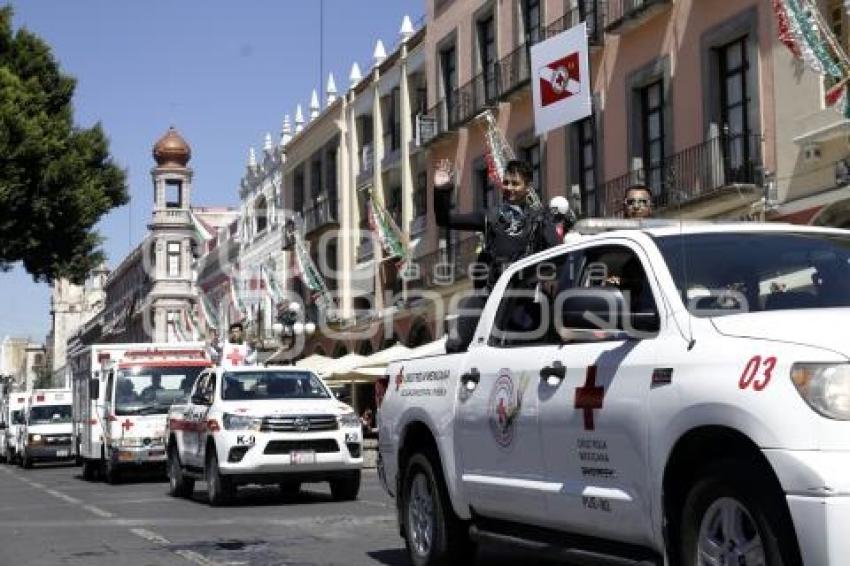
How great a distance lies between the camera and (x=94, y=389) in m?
24.1

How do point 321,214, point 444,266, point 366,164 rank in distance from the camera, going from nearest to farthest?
1. point 444,266
2. point 366,164
3. point 321,214

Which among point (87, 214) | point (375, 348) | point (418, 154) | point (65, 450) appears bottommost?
point (65, 450)

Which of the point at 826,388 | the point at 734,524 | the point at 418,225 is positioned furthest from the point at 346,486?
the point at 418,225

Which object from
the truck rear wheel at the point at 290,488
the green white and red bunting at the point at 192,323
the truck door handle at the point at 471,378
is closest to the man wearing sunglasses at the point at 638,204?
the truck door handle at the point at 471,378

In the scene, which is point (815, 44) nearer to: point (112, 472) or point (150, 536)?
point (150, 536)

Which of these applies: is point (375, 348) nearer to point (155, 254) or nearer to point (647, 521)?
point (647, 521)

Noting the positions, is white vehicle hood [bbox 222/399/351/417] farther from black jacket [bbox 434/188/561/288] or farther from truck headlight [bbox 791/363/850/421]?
truck headlight [bbox 791/363/850/421]

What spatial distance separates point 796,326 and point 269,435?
10922 mm

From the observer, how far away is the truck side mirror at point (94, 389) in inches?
942

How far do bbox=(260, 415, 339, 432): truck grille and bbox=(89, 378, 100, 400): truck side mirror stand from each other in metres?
9.41

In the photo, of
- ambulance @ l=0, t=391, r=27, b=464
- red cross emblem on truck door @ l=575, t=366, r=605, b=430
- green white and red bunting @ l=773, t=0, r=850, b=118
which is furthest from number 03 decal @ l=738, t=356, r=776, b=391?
ambulance @ l=0, t=391, r=27, b=464

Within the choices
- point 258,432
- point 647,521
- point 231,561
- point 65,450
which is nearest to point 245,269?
point 65,450

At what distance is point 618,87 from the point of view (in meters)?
26.3

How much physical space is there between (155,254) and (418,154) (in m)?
51.6
